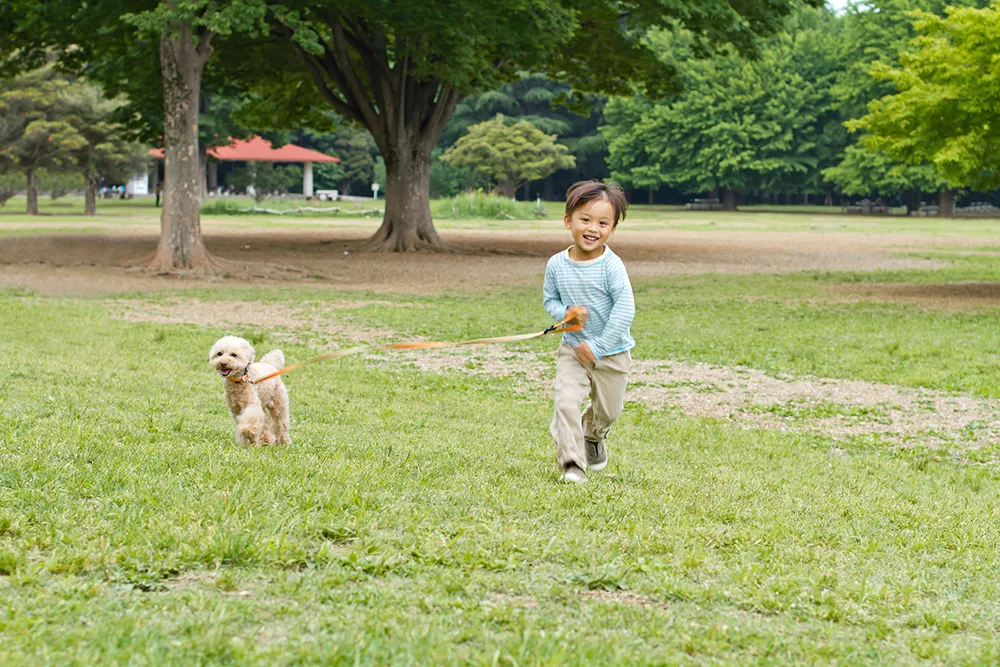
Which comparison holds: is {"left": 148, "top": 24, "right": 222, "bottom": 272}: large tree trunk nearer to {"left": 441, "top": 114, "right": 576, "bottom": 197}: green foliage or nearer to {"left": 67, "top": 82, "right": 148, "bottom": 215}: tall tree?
{"left": 67, "top": 82, "right": 148, "bottom": 215}: tall tree

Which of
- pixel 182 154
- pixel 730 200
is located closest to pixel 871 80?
pixel 730 200

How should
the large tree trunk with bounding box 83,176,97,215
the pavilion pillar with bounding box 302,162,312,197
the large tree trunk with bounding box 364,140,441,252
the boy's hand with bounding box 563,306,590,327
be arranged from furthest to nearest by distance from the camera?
the pavilion pillar with bounding box 302,162,312,197 < the large tree trunk with bounding box 83,176,97,215 < the large tree trunk with bounding box 364,140,441,252 < the boy's hand with bounding box 563,306,590,327

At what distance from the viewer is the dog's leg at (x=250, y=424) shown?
21.6 feet

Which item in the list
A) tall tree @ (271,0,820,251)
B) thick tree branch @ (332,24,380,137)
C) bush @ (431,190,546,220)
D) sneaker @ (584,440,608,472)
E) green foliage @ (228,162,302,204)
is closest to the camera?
sneaker @ (584,440,608,472)

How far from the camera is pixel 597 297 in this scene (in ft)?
20.3

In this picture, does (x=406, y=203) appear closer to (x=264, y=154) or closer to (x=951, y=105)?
(x=951, y=105)

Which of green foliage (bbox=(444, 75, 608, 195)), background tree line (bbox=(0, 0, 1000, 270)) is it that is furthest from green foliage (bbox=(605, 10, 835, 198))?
background tree line (bbox=(0, 0, 1000, 270))

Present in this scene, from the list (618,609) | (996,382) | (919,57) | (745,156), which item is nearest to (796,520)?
(618,609)

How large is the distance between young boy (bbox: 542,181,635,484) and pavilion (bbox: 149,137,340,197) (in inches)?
2985

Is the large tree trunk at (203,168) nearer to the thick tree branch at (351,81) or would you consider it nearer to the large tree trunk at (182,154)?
the thick tree branch at (351,81)

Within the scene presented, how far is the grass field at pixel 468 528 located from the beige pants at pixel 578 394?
24 cm

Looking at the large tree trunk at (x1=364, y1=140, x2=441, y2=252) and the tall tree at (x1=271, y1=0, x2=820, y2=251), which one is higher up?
the tall tree at (x1=271, y1=0, x2=820, y2=251)

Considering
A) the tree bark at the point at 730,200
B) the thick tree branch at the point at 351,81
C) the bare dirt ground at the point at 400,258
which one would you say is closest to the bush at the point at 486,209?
the bare dirt ground at the point at 400,258

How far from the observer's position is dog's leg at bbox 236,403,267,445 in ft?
21.6
